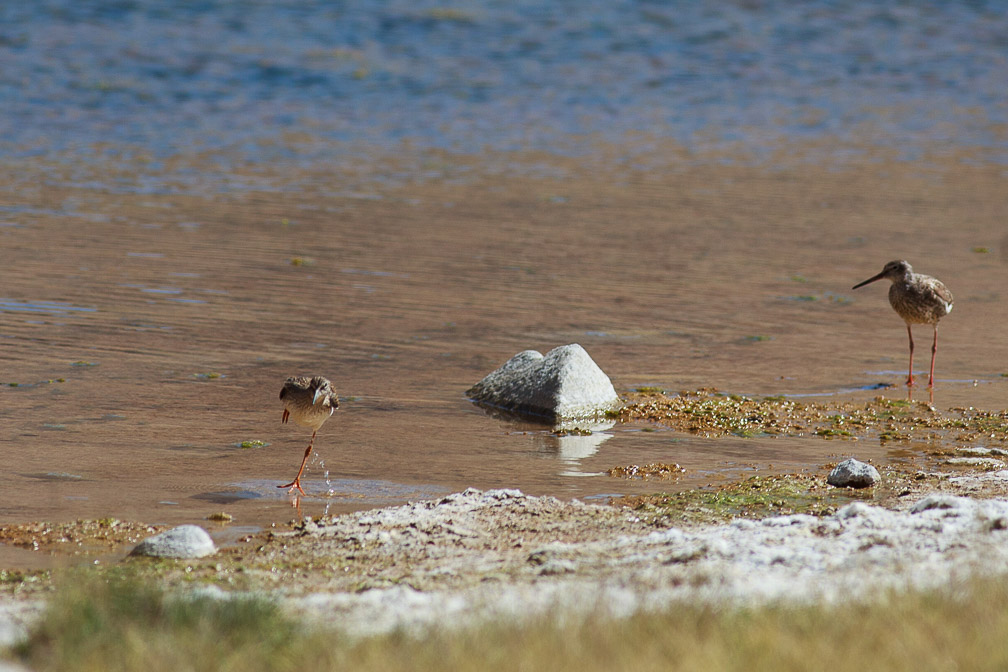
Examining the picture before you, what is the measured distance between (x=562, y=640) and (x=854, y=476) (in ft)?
10.8

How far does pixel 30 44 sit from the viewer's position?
28.1 metres

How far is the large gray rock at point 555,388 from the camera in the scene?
8.89 meters

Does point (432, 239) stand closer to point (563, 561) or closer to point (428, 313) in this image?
point (428, 313)

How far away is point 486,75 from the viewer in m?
28.7

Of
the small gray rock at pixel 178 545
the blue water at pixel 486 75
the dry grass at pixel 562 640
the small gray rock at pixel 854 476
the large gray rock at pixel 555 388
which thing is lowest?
the small gray rock at pixel 178 545

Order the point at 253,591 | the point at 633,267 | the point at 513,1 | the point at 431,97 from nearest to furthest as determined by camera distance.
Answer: the point at 253,591, the point at 633,267, the point at 431,97, the point at 513,1

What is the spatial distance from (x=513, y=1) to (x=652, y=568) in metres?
32.1

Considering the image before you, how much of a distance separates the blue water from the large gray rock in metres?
12.3

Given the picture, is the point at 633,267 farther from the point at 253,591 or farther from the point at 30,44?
the point at 30,44

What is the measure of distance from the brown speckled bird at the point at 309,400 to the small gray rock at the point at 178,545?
1413mm

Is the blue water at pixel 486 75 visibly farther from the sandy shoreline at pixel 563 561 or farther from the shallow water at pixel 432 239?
the sandy shoreline at pixel 563 561

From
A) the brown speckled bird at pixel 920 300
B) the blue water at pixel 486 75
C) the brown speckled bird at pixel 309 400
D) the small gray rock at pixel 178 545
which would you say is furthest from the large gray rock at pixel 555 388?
the blue water at pixel 486 75

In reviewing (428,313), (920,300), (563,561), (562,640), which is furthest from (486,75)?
(562,640)

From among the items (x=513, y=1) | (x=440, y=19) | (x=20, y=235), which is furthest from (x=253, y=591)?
(x=513, y=1)
